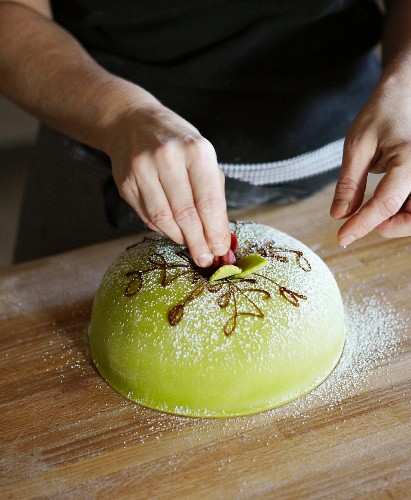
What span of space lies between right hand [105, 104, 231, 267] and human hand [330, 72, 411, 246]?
0.60 feet

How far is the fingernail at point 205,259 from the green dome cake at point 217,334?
31 millimetres

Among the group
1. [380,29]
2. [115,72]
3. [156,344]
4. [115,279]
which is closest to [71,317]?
[115,279]

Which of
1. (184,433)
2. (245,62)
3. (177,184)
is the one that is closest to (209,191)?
(177,184)

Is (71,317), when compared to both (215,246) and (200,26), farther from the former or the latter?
(200,26)

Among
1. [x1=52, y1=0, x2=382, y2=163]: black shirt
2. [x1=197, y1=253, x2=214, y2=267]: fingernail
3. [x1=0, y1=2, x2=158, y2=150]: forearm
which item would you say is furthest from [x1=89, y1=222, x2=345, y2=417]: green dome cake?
[x1=52, y1=0, x2=382, y2=163]: black shirt

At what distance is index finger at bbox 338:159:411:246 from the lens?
2.91 feet

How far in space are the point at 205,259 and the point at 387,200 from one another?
26 cm

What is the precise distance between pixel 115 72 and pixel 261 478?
83cm

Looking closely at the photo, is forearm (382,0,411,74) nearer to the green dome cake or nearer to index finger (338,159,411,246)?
index finger (338,159,411,246)

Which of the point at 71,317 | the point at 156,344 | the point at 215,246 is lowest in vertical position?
the point at 71,317

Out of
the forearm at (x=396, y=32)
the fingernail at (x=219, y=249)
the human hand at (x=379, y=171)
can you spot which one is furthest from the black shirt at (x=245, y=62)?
the fingernail at (x=219, y=249)

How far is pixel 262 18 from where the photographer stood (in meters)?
1.23

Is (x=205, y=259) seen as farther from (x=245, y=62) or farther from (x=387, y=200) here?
(x=245, y=62)

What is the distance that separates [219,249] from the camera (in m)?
0.88
